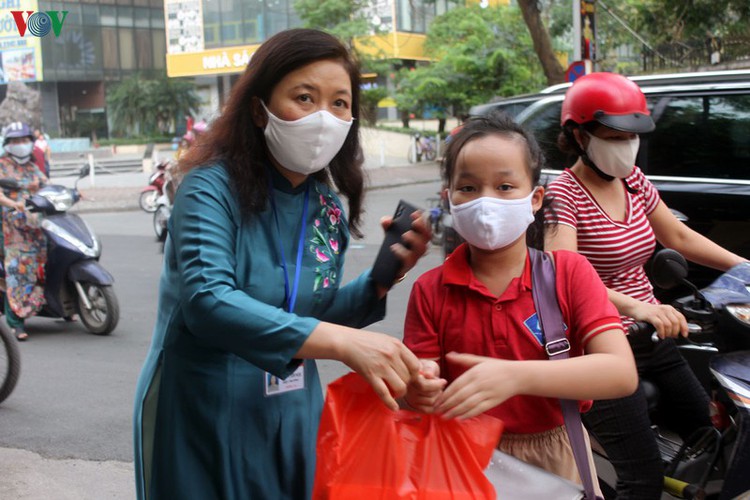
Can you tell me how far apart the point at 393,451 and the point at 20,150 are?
6.53m

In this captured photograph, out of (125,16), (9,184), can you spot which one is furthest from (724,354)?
(125,16)

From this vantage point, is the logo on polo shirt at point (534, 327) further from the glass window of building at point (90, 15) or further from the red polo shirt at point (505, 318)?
the glass window of building at point (90, 15)

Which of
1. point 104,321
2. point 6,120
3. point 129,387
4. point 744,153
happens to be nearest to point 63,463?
point 129,387

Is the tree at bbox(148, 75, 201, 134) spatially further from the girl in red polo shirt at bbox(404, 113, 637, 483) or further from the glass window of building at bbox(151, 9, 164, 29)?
the girl in red polo shirt at bbox(404, 113, 637, 483)

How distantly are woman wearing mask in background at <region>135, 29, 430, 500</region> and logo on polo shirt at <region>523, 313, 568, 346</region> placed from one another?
0.31m

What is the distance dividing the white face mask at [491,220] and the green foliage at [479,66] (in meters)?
21.9

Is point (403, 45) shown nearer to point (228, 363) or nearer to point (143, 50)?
point (143, 50)

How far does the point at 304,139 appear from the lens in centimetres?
189

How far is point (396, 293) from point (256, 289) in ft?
21.2

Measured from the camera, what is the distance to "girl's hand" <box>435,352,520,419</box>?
1.50m

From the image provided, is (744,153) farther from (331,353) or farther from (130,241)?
(130,241)

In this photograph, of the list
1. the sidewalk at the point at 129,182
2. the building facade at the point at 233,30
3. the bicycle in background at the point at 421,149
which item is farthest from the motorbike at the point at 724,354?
the building facade at the point at 233,30

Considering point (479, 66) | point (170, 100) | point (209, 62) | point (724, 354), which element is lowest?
point (724, 354)

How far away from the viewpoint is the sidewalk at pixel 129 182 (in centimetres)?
2105
